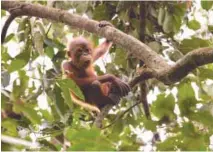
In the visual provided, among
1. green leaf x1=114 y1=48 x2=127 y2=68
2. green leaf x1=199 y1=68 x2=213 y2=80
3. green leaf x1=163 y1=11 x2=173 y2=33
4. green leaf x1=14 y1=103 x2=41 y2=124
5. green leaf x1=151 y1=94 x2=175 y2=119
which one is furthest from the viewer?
green leaf x1=114 y1=48 x2=127 y2=68

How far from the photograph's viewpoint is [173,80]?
5.53 ft

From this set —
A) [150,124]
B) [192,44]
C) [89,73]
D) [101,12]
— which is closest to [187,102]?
[150,124]

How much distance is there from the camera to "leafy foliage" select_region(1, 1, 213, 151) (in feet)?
4.02

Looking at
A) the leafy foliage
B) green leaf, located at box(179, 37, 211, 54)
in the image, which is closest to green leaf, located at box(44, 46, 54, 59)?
the leafy foliage

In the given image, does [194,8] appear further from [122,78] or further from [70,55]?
[70,55]

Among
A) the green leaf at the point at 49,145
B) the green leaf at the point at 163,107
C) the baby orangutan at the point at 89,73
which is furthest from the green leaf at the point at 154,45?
the green leaf at the point at 49,145

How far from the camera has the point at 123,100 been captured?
2.98 metres

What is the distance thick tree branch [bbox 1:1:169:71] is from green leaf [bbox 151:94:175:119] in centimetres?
12

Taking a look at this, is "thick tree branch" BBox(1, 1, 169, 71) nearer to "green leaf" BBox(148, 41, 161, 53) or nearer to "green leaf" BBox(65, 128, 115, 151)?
"green leaf" BBox(148, 41, 161, 53)

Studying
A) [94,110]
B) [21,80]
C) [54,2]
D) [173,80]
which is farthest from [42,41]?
[21,80]

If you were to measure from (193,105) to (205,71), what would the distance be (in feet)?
1.88

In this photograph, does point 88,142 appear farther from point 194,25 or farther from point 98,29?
point 194,25

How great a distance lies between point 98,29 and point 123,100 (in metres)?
0.88

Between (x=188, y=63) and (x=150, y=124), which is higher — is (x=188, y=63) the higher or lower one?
the higher one
